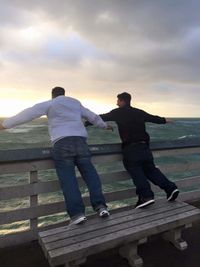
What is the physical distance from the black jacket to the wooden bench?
87cm

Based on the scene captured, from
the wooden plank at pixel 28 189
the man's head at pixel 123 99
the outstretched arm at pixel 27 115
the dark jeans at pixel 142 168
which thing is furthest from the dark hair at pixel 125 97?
the wooden plank at pixel 28 189

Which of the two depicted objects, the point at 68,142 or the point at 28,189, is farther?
the point at 28,189

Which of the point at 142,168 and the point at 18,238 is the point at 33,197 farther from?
the point at 142,168

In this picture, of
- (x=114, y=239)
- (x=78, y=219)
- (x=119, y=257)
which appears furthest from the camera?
(x=119, y=257)

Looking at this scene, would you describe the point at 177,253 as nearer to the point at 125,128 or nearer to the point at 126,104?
the point at 125,128

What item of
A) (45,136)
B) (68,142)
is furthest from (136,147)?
(45,136)

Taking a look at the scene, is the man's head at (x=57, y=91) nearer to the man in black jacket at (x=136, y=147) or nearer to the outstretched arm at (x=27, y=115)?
the outstretched arm at (x=27, y=115)

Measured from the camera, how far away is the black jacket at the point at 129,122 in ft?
15.2

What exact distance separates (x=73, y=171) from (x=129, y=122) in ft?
3.45

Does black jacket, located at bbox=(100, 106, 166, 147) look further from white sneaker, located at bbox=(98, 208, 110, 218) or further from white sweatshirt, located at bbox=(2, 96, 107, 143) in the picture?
white sneaker, located at bbox=(98, 208, 110, 218)

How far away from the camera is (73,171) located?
13.3 feet

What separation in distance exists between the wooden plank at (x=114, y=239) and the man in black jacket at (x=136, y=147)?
56 cm

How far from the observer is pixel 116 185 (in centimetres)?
1711

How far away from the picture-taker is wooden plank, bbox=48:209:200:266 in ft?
10.1
